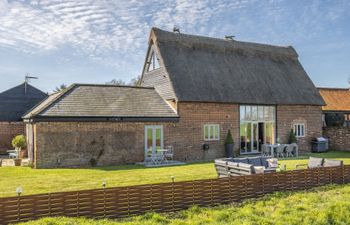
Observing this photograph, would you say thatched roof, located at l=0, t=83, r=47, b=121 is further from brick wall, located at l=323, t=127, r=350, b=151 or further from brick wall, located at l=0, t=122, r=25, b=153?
brick wall, located at l=323, t=127, r=350, b=151

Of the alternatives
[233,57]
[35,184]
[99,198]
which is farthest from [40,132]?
[233,57]

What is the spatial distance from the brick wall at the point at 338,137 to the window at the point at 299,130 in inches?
118

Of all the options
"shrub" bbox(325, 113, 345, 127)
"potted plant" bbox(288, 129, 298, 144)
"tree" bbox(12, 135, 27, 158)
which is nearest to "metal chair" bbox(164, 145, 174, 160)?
"tree" bbox(12, 135, 27, 158)

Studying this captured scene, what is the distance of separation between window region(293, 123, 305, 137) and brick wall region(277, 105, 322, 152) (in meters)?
0.29

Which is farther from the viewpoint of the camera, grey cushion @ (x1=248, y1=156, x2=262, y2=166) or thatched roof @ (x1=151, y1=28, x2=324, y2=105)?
thatched roof @ (x1=151, y1=28, x2=324, y2=105)

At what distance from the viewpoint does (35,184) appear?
13594mm

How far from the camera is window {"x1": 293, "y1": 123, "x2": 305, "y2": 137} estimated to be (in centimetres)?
2744

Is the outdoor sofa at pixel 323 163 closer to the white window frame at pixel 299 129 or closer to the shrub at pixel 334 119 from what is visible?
the white window frame at pixel 299 129

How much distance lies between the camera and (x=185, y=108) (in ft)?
74.5

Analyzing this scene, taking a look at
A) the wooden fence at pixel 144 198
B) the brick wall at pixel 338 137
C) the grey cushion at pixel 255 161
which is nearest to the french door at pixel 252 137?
the brick wall at pixel 338 137

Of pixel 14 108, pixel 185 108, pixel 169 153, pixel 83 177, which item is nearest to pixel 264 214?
pixel 83 177

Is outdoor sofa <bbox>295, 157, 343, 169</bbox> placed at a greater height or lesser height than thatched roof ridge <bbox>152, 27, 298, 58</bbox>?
lesser

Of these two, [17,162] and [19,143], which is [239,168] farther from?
[19,143]

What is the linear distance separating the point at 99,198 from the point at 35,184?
5334 millimetres
